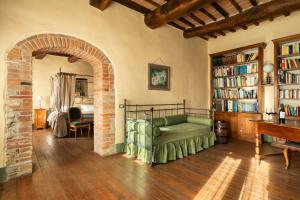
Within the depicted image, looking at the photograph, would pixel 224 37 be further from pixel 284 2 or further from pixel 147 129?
pixel 147 129

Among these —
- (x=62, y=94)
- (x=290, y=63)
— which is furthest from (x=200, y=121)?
(x=62, y=94)

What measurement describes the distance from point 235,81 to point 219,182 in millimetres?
3512

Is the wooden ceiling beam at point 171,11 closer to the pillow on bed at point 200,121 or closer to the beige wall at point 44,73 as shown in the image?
the pillow on bed at point 200,121

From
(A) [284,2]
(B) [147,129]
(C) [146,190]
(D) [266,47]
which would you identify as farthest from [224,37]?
(C) [146,190]

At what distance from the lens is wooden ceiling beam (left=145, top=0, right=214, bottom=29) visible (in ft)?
10.7

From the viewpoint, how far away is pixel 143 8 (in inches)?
159

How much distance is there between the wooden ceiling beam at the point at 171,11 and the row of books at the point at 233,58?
7.99ft

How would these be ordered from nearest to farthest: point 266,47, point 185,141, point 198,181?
point 198,181, point 185,141, point 266,47

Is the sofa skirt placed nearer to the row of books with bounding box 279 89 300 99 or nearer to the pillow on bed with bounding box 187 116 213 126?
the pillow on bed with bounding box 187 116 213 126

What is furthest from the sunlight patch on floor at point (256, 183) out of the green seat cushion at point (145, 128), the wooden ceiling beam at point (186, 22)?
the wooden ceiling beam at point (186, 22)

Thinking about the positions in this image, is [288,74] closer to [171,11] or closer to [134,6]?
[171,11]

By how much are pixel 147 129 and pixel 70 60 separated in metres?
5.96

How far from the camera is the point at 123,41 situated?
3850mm

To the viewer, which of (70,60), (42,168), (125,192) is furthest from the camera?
(70,60)
